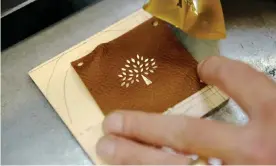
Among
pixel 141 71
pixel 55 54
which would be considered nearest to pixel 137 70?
pixel 141 71

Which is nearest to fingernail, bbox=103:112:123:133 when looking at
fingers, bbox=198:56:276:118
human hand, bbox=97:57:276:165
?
human hand, bbox=97:57:276:165

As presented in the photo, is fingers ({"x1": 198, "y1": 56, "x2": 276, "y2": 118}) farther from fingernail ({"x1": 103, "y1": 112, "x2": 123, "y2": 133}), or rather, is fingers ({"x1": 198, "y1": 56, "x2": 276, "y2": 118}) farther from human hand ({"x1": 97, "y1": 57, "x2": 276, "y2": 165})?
fingernail ({"x1": 103, "y1": 112, "x2": 123, "y2": 133})

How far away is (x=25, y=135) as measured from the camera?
0.64 m

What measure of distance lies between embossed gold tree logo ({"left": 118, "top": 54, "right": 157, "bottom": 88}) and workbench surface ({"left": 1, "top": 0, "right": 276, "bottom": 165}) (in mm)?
81

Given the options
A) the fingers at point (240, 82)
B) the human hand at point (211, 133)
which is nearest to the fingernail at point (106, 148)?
the human hand at point (211, 133)

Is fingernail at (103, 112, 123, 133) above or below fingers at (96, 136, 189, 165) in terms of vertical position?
above

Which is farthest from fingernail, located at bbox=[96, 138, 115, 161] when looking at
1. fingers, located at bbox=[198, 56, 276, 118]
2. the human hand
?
fingers, located at bbox=[198, 56, 276, 118]

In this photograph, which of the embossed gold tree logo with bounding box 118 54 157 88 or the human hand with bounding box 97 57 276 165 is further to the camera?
the embossed gold tree logo with bounding box 118 54 157 88

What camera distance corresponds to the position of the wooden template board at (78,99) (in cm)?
63

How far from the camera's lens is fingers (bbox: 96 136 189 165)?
1.85 ft

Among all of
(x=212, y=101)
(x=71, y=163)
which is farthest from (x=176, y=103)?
(x=71, y=163)

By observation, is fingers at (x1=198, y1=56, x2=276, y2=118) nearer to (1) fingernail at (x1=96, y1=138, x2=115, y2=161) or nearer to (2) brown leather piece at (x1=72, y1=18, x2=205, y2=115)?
(2) brown leather piece at (x1=72, y1=18, x2=205, y2=115)

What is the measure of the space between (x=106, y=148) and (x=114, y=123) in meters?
0.03

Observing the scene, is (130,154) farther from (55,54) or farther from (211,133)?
(55,54)
